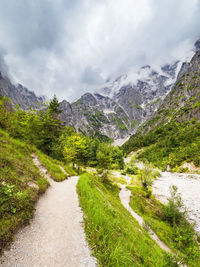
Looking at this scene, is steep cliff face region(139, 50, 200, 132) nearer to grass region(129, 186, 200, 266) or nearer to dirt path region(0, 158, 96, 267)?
grass region(129, 186, 200, 266)

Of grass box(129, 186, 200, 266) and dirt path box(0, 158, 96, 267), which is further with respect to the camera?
grass box(129, 186, 200, 266)

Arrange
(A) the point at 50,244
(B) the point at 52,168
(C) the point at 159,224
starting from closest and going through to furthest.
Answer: (A) the point at 50,244 → (B) the point at 52,168 → (C) the point at 159,224

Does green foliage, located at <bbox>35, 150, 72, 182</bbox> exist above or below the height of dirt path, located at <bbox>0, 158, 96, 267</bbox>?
above

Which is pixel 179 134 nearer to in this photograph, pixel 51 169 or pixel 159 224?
pixel 159 224

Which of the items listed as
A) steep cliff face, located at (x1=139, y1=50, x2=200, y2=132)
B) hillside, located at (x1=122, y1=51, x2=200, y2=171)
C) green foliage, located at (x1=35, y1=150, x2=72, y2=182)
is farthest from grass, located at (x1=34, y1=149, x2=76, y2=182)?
steep cliff face, located at (x1=139, y1=50, x2=200, y2=132)

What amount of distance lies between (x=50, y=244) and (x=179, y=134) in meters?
120

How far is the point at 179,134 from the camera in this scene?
97250 mm

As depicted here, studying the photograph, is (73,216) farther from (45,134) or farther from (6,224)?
(45,134)

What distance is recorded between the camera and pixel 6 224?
12.2ft

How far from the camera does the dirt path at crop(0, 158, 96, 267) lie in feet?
10.7

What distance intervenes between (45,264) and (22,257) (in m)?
0.74

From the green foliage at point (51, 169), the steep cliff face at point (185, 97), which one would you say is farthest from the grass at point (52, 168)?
the steep cliff face at point (185, 97)

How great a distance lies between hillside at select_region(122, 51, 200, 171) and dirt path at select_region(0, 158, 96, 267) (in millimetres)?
65034

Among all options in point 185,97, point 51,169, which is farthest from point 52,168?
point 185,97
